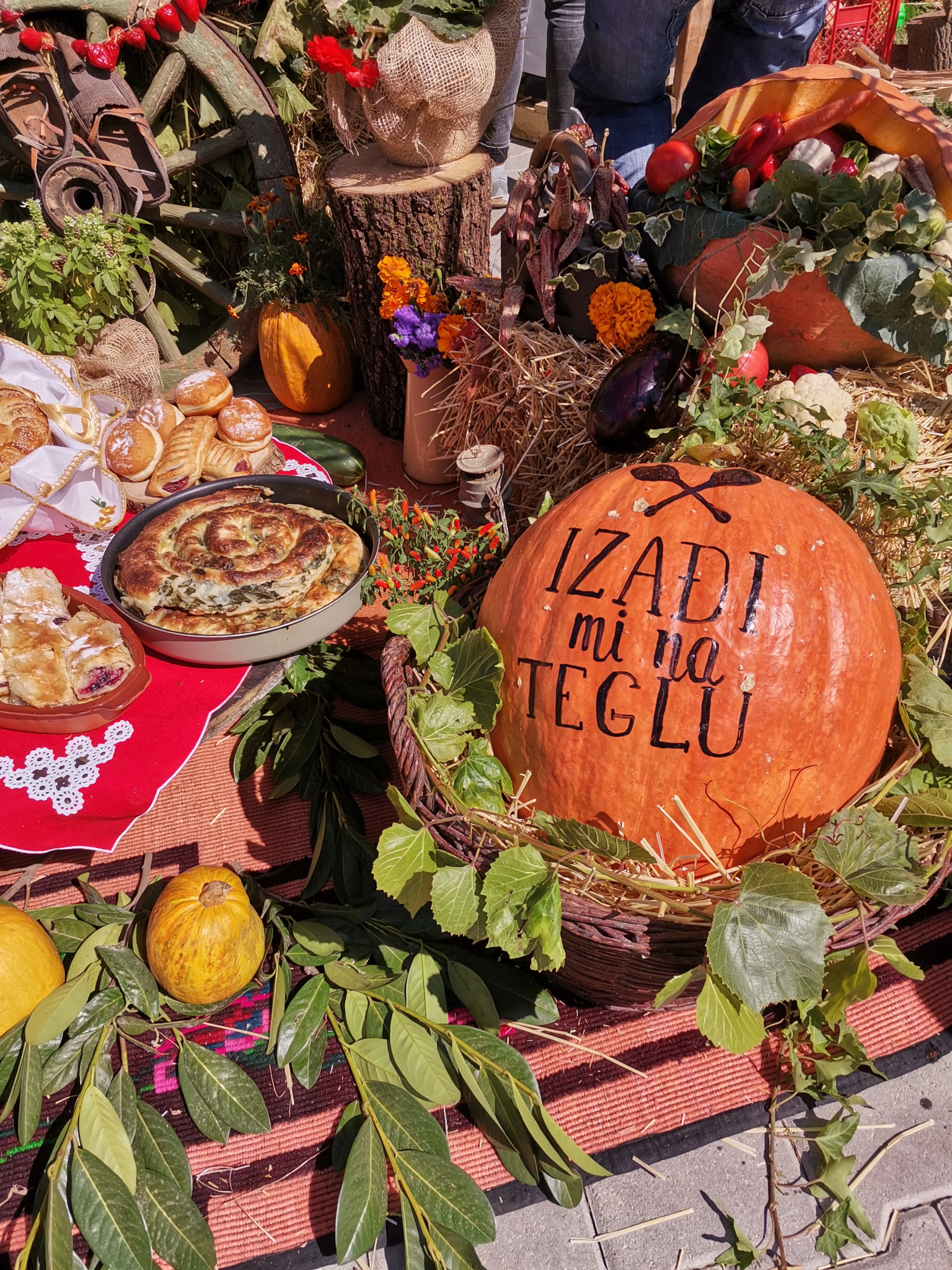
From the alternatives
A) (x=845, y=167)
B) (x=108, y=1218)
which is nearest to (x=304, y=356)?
(x=845, y=167)

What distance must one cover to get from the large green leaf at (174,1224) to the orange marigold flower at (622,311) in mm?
2215

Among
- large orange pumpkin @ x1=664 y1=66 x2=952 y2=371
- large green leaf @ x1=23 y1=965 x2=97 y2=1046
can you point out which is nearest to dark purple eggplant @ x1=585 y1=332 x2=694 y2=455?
large orange pumpkin @ x1=664 y1=66 x2=952 y2=371

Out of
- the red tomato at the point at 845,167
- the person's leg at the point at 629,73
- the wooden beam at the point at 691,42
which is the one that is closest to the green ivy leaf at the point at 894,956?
the red tomato at the point at 845,167

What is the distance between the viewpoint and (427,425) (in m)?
2.98

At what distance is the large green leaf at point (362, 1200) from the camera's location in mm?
1247

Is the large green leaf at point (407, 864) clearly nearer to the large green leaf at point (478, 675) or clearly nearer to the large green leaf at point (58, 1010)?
the large green leaf at point (478, 675)

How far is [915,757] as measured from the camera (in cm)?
141

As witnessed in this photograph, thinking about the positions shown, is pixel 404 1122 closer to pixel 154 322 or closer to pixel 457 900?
pixel 457 900

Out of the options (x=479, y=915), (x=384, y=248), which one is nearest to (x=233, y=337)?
(x=384, y=248)

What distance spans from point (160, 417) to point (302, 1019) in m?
1.90

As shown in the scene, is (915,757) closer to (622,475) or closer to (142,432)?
(622,475)

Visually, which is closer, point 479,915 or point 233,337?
point 479,915

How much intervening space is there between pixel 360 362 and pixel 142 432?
60.4 inches

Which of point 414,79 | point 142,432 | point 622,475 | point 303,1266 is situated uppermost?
point 414,79
